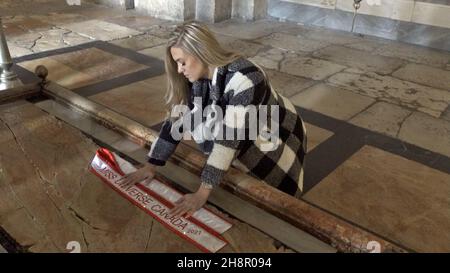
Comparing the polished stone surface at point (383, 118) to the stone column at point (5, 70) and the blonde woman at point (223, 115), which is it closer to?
the blonde woman at point (223, 115)

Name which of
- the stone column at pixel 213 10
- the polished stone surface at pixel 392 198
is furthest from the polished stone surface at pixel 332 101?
the stone column at pixel 213 10

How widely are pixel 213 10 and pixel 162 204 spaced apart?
4.16 m

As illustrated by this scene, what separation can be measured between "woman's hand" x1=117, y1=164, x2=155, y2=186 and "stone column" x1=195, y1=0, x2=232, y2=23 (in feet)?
13.1

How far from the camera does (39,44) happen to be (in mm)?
4391

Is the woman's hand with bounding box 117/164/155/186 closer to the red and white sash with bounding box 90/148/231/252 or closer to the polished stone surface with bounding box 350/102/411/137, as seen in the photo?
the red and white sash with bounding box 90/148/231/252

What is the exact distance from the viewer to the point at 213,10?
5.41m

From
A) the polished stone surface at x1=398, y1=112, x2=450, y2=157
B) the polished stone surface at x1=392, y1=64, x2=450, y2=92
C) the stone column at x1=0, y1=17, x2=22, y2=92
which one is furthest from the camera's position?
the polished stone surface at x1=392, y1=64, x2=450, y2=92

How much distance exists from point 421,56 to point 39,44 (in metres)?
3.97

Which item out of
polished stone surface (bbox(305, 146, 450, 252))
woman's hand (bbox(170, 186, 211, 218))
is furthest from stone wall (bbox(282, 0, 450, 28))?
woman's hand (bbox(170, 186, 211, 218))

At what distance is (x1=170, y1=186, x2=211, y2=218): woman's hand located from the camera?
5.18 ft

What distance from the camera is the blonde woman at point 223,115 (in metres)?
1.44

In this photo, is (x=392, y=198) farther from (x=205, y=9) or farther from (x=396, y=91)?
(x=205, y=9)
